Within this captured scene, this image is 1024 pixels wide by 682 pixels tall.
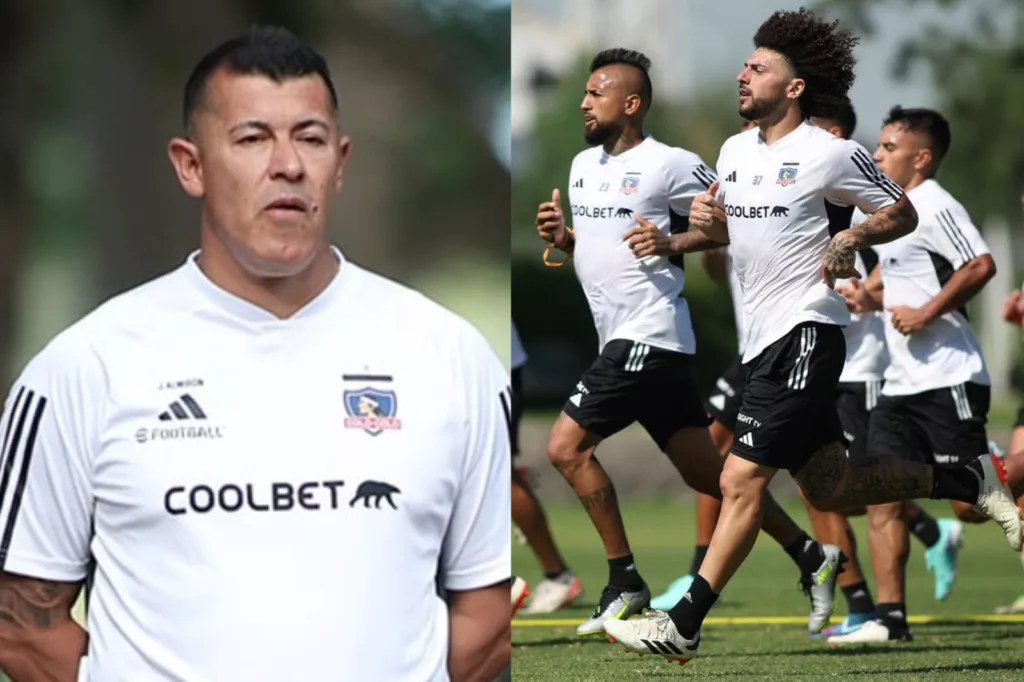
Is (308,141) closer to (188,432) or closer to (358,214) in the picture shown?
(188,432)

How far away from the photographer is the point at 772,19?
6.19 metres

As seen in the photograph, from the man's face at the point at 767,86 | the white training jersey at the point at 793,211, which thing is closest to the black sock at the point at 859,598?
the white training jersey at the point at 793,211

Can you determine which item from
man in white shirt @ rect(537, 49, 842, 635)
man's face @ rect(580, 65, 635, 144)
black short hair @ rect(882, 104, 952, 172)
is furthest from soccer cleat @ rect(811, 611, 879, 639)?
man's face @ rect(580, 65, 635, 144)

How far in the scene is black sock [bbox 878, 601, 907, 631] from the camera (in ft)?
23.7

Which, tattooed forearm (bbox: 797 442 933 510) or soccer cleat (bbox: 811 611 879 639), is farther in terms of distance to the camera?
soccer cleat (bbox: 811 611 879 639)

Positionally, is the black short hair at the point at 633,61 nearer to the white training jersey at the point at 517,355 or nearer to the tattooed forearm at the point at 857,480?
the tattooed forearm at the point at 857,480

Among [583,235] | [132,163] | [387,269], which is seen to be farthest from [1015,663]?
[387,269]

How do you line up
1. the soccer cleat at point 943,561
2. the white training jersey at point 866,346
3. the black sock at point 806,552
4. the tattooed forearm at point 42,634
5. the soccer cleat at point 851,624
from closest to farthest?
the tattooed forearm at point 42,634
the black sock at point 806,552
the soccer cleat at point 851,624
the white training jersey at point 866,346
the soccer cleat at point 943,561

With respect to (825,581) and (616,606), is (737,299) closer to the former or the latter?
(825,581)

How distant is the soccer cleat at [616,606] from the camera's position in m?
6.90

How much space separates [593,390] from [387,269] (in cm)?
1854

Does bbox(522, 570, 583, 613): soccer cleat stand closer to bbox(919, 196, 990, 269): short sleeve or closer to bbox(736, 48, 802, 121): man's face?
bbox(919, 196, 990, 269): short sleeve

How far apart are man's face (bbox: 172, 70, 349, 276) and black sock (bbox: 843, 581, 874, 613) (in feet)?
14.1

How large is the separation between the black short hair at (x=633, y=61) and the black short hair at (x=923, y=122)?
96cm
